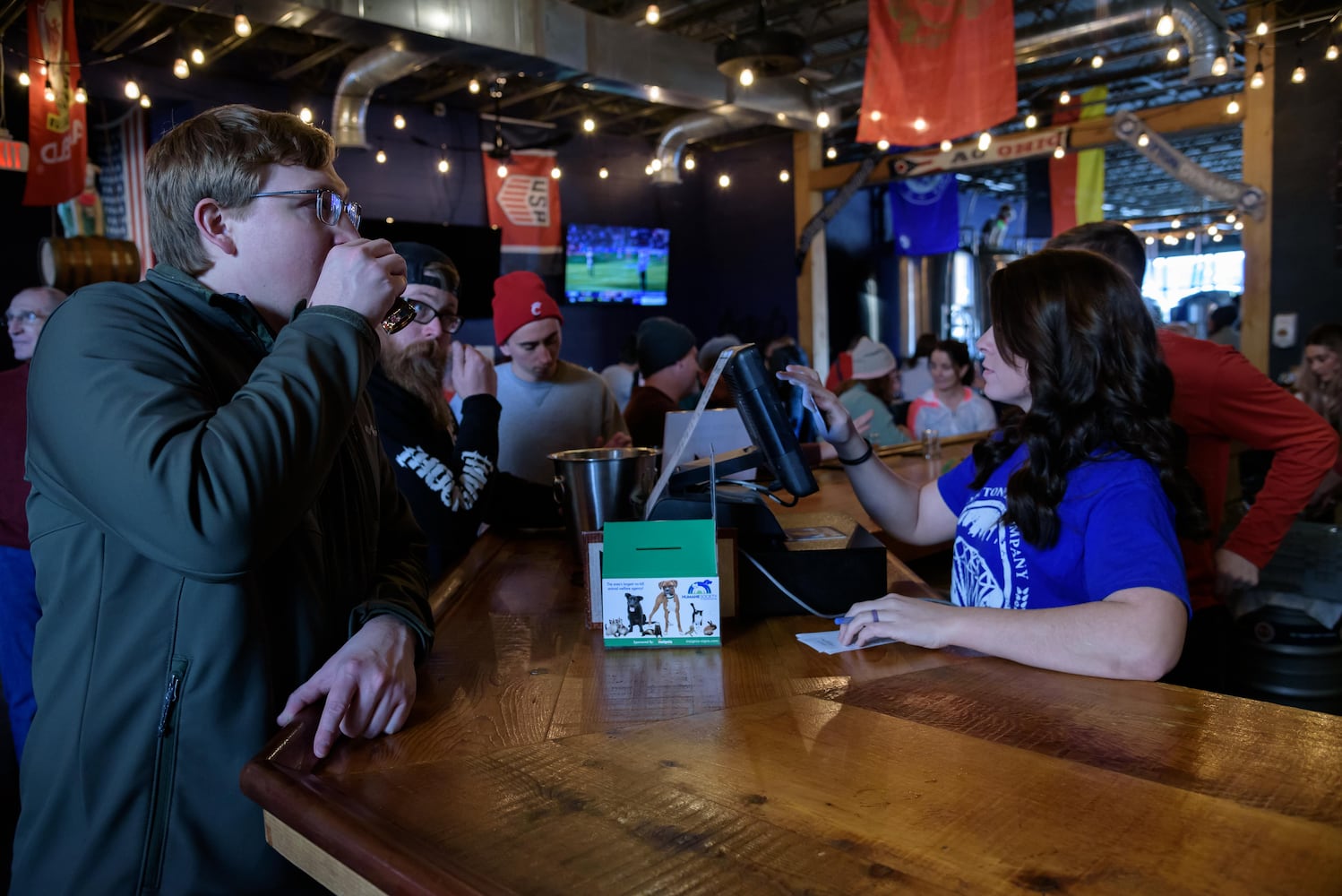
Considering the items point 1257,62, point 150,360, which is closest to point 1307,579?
point 150,360

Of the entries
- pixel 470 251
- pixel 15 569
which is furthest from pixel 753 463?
pixel 470 251

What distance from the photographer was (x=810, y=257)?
32.0 ft

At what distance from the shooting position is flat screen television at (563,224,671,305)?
9.49 metres

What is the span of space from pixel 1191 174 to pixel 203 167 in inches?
277

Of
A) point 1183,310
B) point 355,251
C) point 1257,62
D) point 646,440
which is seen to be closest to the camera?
point 355,251

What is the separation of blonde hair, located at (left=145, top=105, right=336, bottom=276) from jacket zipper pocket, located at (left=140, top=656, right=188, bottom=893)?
1.78 feet

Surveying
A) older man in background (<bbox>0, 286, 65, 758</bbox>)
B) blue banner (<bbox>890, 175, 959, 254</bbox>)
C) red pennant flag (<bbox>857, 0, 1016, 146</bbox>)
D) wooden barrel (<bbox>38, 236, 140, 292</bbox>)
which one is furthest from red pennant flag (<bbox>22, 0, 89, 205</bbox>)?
blue banner (<bbox>890, 175, 959, 254</bbox>)

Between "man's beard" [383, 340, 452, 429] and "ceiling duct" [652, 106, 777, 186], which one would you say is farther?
"ceiling duct" [652, 106, 777, 186]

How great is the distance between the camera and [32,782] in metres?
1.11

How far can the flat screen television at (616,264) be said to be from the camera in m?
9.49

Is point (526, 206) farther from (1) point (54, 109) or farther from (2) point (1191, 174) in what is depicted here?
(2) point (1191, 174)

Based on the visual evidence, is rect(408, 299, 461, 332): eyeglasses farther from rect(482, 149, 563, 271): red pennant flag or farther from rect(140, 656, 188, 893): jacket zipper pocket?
rect(482, 149, 563, 271): red pennant flag

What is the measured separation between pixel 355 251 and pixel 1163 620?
1.13m

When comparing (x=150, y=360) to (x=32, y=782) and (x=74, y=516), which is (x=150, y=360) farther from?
(x=32, y=782)
